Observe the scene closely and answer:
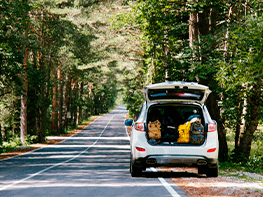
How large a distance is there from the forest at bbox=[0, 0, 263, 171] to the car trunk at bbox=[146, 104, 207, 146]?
60.4 inches

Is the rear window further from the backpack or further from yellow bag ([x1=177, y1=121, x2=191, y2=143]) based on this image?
the backpack

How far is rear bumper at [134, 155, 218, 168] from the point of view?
28.3 feet

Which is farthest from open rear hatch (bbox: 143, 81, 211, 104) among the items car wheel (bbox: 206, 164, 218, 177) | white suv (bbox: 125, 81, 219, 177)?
car wheel (bbox: 206, 164, 218, 177)

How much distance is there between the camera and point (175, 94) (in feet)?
30.5

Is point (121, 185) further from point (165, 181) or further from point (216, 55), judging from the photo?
point (216, 55)

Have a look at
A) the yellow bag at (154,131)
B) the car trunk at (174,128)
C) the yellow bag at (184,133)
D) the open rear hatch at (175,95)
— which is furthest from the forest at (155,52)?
the yellow bag at (154,131)

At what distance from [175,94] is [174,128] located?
93 cm

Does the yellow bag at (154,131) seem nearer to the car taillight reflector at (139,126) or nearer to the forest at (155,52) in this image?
the car taillight reflector at (139,126)

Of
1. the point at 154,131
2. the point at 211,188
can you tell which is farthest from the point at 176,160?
the point at 211,188

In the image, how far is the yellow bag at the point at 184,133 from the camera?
30.1ft

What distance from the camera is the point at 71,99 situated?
55.9m

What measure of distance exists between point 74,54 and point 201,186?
3343cm

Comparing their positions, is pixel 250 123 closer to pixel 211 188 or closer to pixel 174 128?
pixel 174 128

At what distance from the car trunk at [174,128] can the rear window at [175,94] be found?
20cm
